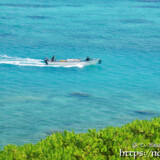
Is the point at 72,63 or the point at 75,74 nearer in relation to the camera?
the point at 75,74

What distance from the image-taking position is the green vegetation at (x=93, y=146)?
20938 millimetres

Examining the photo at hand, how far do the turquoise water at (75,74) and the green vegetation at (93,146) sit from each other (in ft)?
81.9

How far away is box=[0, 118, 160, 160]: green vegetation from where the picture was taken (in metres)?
20.9

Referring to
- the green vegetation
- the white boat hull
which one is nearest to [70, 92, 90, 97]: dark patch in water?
the white boat hull

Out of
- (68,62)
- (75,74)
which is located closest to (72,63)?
(68,62)

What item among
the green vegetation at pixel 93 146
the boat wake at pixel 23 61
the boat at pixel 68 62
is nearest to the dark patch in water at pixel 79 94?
the boat at pixel 68 62

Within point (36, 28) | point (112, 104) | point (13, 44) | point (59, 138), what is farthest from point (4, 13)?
point (59, 138)

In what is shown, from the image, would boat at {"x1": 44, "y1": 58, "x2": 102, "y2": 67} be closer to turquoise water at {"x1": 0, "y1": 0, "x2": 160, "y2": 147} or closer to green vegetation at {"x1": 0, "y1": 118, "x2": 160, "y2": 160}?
turquoise water at {"x1": 0, "y1": 0, "x2": 160, "y2": 147}

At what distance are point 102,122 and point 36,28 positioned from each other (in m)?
75.4

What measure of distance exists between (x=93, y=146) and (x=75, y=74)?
57795mm

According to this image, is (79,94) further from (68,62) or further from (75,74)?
(68,62)

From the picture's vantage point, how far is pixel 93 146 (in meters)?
22.2

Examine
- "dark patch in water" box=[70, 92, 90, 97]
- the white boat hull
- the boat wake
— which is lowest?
"dark patch in water" box=[70, 92, 90, 97]

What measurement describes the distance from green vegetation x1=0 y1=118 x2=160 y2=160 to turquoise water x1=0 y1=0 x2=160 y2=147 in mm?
24969
